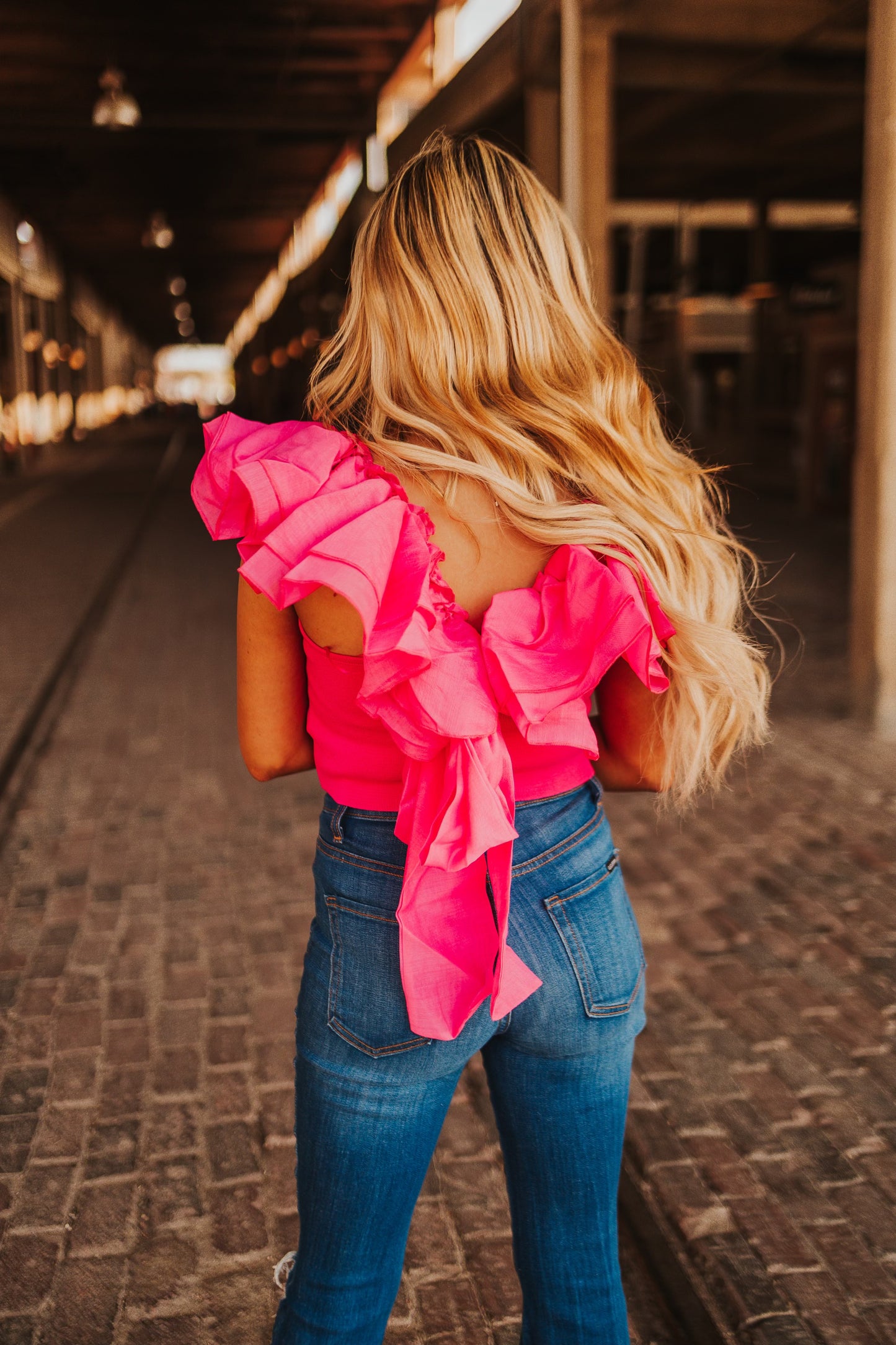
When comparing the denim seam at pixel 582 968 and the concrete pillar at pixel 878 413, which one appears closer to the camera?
the denim seam at pixel 582 968

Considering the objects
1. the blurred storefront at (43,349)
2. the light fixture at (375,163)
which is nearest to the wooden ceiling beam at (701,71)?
the light fixture at (375,163)

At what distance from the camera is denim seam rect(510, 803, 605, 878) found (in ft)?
4.58

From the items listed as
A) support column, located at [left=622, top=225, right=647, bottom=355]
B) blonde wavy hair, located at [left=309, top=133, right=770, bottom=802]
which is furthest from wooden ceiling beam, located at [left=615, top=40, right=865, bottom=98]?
blonde wavy hair, located at [left=309, top=133, right=770, bottom=802]

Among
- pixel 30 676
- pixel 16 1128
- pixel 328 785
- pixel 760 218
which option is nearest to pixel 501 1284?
pixel 16 1128

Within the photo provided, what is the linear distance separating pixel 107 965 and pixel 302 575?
2918mm

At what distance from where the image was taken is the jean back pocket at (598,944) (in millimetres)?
1393

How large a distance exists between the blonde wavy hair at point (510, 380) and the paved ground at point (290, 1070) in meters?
1.60

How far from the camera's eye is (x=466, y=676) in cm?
132

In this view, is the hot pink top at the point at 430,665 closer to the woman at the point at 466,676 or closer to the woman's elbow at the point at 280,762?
the woman at the point at 466,676

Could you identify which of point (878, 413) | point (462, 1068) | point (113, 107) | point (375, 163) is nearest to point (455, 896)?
point (462, 1068)

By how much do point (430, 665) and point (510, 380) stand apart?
13.8 inches

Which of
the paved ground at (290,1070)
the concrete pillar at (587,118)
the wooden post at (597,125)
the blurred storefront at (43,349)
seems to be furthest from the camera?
the blurred storefront at (43,349)

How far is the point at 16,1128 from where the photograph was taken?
290 centimetres

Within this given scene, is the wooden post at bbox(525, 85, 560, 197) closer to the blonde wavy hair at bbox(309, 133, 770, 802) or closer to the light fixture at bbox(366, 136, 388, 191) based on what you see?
the light fixture at bbox(366, 136, 388, 191)
